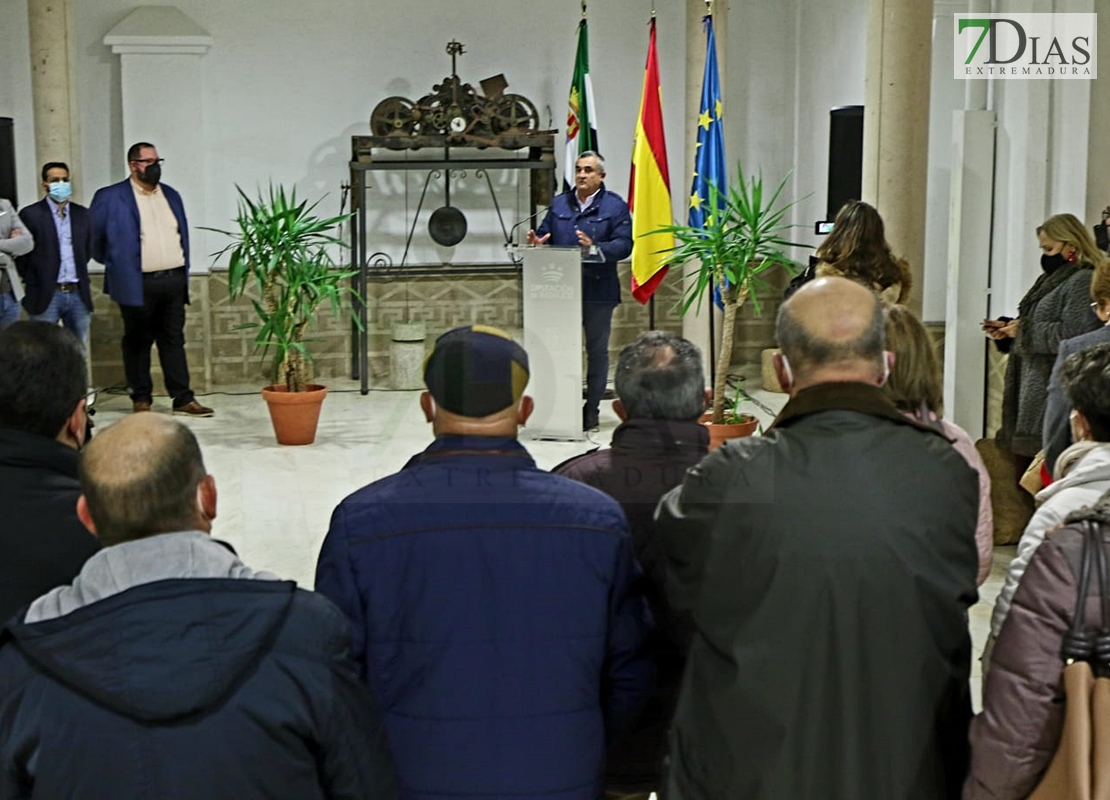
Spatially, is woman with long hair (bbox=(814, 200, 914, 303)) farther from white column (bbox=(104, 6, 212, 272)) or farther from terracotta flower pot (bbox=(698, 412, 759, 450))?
white column (bbox=(104, 6, 212, 272))

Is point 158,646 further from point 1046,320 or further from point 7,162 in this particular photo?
point 7,162

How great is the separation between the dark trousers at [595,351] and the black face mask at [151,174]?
8.07ft

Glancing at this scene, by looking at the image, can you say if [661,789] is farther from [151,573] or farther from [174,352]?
[174,352]

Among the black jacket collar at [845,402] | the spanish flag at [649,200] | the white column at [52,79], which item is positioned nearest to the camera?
the black jacket collar at [845,402]

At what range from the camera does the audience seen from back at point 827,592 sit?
2207 mm

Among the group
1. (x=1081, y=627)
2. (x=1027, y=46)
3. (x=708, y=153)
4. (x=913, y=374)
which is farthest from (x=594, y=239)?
(x=1081, y=627)

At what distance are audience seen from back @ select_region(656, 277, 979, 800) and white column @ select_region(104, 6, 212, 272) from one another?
8.02m

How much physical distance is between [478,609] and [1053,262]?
163 inches

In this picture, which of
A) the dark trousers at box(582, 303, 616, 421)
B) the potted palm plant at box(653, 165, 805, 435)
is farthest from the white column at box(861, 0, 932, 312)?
the dark trousers at box(582, 303, 616, 421)

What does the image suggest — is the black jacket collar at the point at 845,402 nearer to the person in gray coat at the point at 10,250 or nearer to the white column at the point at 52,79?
the person in gray coat at the point at 10,250

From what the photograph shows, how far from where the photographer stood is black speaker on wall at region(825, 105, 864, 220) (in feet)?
30.2

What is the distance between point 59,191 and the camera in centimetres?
811

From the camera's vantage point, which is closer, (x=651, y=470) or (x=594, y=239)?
(x=651, y=470)

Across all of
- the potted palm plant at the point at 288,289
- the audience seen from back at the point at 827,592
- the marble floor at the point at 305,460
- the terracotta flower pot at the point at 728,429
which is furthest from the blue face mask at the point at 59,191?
the audience seen from back at the point at 827,592
